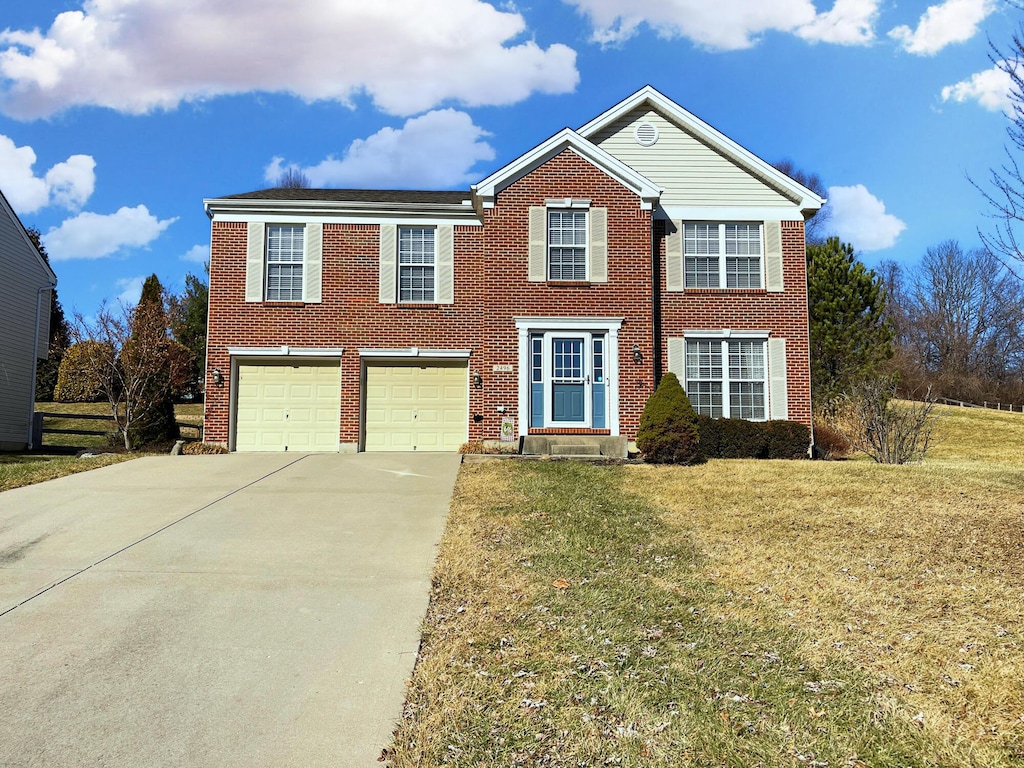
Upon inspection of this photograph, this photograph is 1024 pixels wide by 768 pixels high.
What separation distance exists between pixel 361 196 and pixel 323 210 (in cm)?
136

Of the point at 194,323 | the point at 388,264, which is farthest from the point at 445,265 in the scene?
the point at 194,323

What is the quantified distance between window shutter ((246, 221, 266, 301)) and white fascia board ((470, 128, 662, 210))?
488 cm

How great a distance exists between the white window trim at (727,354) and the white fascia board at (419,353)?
4.91 meters

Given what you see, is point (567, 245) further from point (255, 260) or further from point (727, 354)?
point (255, 260)

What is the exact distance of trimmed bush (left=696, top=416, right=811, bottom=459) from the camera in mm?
14359

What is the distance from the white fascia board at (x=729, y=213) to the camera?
15992 millimetres

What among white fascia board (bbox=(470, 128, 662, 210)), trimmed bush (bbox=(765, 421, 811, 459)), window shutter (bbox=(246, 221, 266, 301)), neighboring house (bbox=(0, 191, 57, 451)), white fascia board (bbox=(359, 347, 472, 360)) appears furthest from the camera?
neighboring house (bbox=(0, 191, 57, 451))

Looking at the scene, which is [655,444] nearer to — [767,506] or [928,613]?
[767,506]

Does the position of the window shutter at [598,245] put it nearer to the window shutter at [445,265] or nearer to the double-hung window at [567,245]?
the double-hung window at [567,245]

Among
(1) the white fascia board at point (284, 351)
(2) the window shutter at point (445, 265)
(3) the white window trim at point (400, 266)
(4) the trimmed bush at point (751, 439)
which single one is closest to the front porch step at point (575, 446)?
(4) the trimmed bush at point (751, 439)

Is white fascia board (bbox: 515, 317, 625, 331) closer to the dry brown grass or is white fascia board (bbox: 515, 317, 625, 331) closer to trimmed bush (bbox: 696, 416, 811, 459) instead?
trimmed bush (bbox: 696, 416, 811, 459)

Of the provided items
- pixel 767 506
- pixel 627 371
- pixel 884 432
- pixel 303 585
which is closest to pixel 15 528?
pixel 303 585

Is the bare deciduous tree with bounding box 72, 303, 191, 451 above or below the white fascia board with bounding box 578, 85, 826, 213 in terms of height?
below

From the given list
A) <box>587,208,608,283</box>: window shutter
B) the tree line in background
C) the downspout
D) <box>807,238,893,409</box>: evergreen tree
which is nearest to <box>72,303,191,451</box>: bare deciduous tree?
the tree line in background
